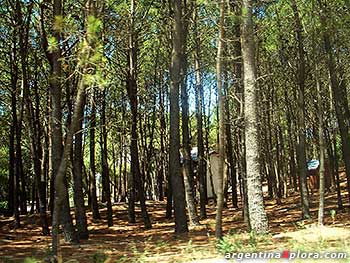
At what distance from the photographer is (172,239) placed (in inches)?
496

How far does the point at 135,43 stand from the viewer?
57.9 ft

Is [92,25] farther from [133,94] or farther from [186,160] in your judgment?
[133,94]

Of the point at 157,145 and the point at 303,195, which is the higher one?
the point at 157,145

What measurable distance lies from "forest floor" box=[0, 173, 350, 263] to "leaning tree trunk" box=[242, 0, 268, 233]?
1.74 feet

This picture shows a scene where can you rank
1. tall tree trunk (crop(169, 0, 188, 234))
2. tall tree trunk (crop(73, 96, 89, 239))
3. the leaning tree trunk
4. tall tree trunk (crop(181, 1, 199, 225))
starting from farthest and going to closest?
tall tree trunk (crop(181, 1, 199, 225)), tall tree trunk (crop(73, 96, 89, 239)), tall tree trunk (crop(169, 0, 188, 234)), the leaning tree trunk

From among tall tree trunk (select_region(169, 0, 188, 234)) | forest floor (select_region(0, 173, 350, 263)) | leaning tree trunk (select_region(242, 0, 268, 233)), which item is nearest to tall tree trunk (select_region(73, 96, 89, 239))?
Result: forest floor (select_region(0, 173, 350, 263))

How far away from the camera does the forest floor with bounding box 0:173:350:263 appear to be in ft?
27.7

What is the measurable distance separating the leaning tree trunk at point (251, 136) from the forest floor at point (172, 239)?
53 cm

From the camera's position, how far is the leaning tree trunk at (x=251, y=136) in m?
10.7

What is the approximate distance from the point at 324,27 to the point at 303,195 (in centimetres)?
516

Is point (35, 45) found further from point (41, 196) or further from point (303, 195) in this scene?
point (303, 195)

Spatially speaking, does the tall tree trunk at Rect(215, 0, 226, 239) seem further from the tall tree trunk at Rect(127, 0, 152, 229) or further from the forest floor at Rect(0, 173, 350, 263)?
the tall tree trunk at Rect(127, 0, 152, 229)

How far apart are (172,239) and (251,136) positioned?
151 inches

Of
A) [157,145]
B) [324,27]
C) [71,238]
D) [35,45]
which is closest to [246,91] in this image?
[324,27]
